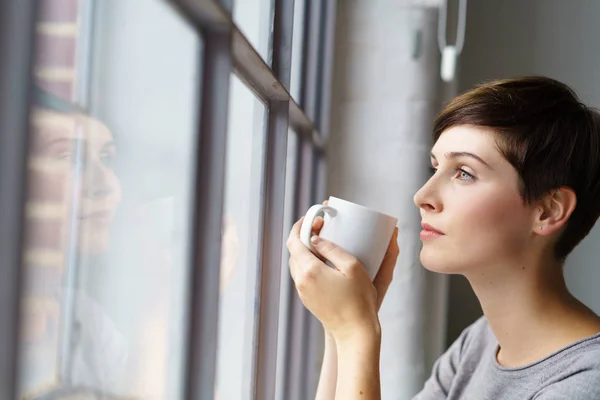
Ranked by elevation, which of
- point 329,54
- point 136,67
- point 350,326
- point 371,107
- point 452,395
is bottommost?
point 452,395

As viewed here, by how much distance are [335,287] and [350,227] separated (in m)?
0.08

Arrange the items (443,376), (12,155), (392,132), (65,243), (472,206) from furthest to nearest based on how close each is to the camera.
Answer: (392,132) < (443,376) < (472,206) < (65,243) < (12,155)

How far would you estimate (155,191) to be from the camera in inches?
25.4

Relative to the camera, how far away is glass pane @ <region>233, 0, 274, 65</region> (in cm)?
96

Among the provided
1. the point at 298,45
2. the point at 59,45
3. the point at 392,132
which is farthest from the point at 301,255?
the point at 392,132

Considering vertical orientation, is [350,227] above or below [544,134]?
below

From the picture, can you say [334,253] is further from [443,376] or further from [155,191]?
[443,376]

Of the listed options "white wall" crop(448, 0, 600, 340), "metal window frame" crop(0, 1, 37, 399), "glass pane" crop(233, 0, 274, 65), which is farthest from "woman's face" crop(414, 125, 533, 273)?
"white wall" crop(448, 0, 600, 340)

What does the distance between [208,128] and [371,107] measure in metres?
1.04

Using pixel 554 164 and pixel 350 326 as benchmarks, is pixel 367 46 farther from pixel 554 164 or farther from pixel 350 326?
pixel 350 326

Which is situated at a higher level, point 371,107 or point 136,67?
point 371,107

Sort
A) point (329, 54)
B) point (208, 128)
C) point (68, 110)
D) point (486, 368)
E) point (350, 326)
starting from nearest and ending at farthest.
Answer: point (68, 110), point (208, 128), point (350, 326), point (486, 368), point (329, 54)

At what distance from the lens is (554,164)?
3.19ft

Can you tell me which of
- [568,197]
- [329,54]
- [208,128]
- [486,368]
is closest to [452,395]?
[486,368]
